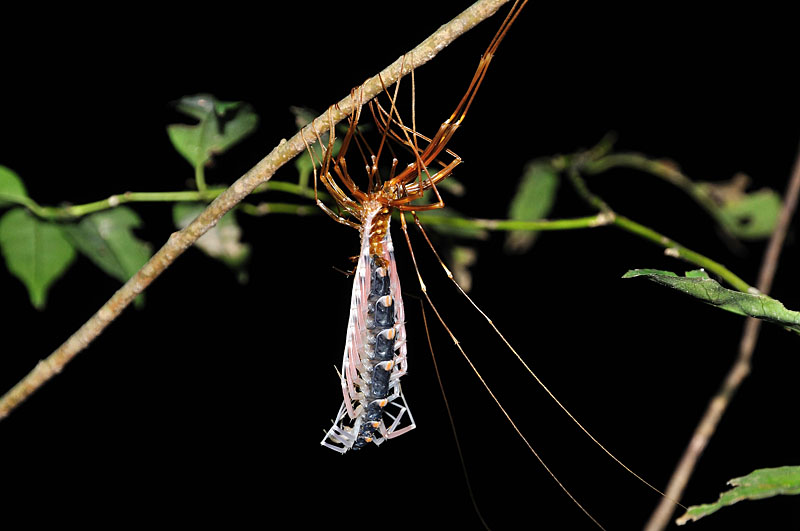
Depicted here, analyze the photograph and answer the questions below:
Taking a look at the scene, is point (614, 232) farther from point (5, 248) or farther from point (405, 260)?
point (5, 248)

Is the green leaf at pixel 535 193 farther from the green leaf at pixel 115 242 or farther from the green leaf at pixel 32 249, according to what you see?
the green leaf at pixel 32 249

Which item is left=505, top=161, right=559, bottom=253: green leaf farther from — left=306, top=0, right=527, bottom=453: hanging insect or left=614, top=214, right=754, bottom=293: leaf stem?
left=306, top=0, right=527, bottom=453: hanging insect

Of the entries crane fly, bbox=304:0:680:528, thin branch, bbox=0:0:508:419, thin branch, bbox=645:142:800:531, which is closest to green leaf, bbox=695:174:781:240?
thin branch, bbox=645:142:800:531

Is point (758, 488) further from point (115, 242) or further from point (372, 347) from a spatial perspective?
point (115, 242)

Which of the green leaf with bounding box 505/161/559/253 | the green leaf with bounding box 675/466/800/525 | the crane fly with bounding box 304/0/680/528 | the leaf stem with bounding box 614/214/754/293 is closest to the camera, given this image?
the green leaf with bounding box 675/466/800/525

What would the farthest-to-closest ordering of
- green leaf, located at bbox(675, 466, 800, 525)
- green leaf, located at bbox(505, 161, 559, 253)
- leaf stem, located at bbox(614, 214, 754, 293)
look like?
green leaf, located at bbox(505, 161, 559, 253) < leaf stem, located at bbox(614, 214, 754, 293) < green leaf, located at bbox(675, 466, 800, 525)

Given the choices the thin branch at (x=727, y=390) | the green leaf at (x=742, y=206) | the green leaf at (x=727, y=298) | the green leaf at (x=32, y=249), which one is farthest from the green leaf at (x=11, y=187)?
the green leaf at (x=742, y=206)

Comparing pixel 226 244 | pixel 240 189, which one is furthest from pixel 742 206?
pixel 240 189
